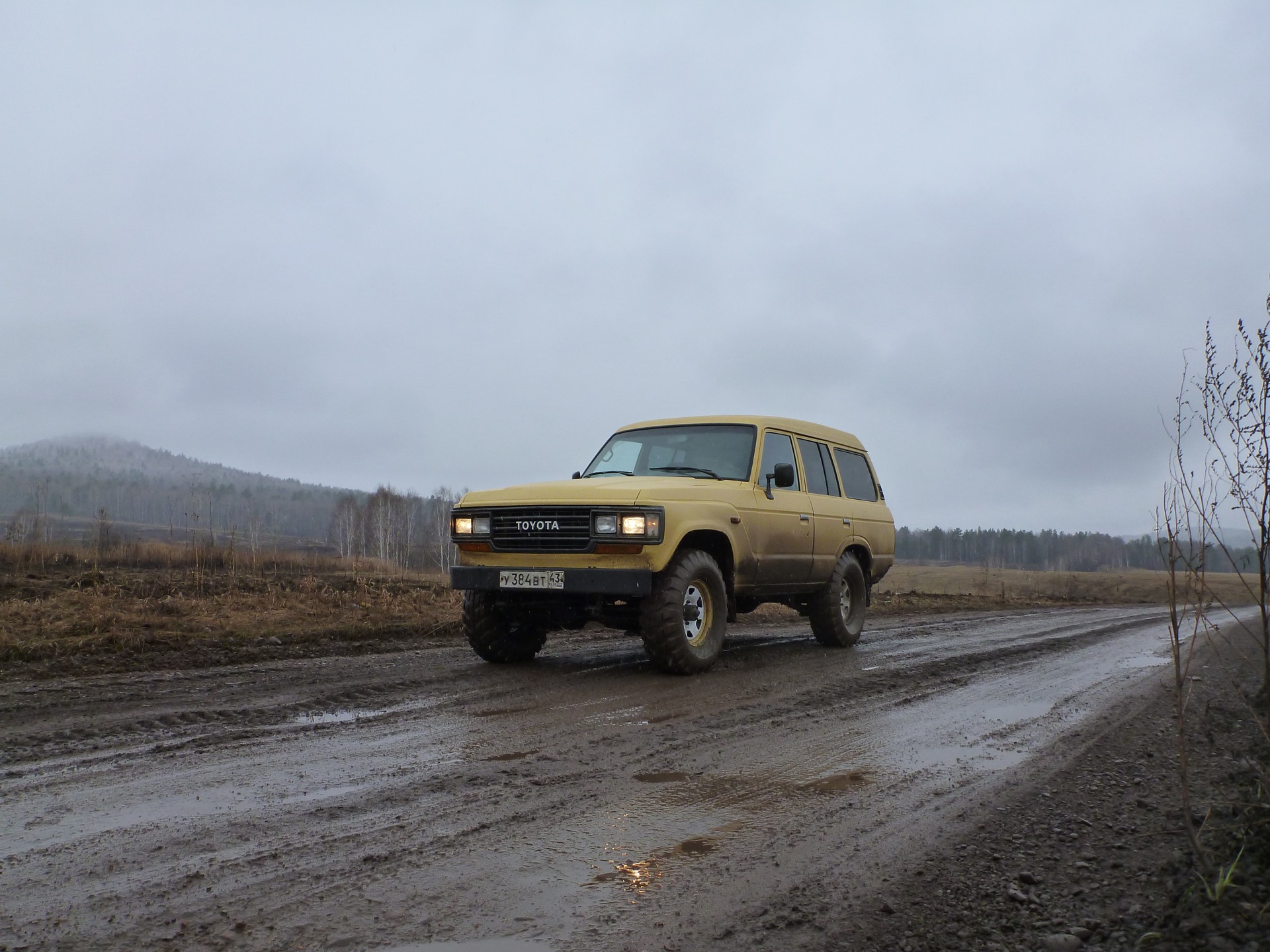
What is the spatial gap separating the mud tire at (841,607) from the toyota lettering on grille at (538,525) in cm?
367

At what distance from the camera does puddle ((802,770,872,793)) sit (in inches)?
150

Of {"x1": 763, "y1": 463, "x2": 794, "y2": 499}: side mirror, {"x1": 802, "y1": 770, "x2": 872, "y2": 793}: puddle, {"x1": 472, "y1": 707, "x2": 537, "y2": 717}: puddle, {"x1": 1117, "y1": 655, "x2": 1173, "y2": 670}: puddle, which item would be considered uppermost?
{"x1": 763, "y1": 463, "x2": 794, "y2": 499}: side mirror

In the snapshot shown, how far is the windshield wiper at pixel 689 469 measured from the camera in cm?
785

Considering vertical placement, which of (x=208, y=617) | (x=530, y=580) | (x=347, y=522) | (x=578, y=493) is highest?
(x=347, y=522)

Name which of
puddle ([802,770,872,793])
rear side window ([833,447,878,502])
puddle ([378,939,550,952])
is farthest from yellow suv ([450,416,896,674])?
puddle ([378,939,550,952])

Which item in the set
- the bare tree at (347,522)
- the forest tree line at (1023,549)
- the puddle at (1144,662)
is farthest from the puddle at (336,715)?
the forest tree line at (1023,549)

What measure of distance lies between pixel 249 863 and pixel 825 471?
24.5ft

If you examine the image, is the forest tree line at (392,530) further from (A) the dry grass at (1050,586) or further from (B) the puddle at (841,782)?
(B) the puddle at (841,782)

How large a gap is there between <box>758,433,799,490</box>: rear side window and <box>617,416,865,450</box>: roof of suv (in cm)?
11

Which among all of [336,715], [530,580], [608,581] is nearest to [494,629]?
[530,580]

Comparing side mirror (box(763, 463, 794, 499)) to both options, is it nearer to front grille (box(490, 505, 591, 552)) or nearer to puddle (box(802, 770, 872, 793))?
front grille (box(490, 505, 591, 552))

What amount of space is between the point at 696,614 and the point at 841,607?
2.88 meters

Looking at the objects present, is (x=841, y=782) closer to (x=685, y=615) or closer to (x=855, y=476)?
(x=685, y=615)

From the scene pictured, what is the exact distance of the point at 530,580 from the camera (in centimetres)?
666
